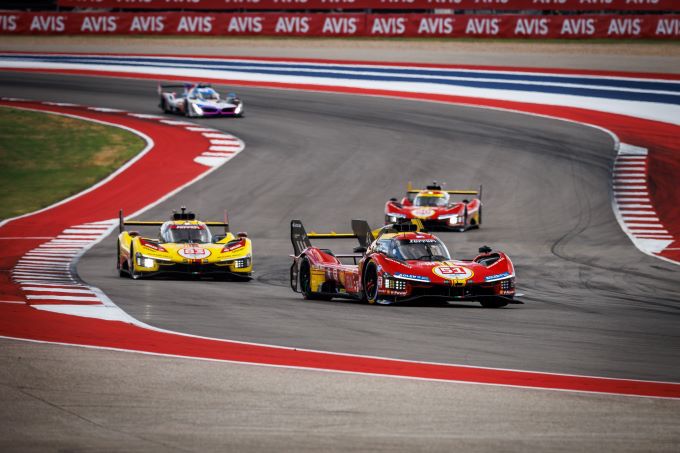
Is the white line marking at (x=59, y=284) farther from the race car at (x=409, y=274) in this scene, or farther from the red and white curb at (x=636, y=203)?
the red and white curb at (x=636, y=203)

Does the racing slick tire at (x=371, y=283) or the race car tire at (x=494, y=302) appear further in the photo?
the racing slick tire at (x=371, y=283)

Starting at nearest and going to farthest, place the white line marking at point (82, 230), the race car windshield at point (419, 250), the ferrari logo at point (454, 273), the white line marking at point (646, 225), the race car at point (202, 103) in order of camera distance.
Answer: the ferrari logo at point (454, 273) → the race car windshield at point (419, 250) → the white line marking at point (646, 225) → the white line marking at point (82, 230) → the race car at point (202, 103)

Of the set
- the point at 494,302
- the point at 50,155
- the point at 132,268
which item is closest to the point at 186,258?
the point at 132,268

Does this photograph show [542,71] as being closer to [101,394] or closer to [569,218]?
[569,218]

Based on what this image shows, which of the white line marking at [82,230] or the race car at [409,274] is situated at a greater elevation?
the race car at [409,274]

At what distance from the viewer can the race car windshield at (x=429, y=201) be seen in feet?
105

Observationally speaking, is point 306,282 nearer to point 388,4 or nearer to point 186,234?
point 186,234

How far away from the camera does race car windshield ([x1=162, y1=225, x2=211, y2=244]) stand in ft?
79.2

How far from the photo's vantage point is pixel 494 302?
61.3 feet

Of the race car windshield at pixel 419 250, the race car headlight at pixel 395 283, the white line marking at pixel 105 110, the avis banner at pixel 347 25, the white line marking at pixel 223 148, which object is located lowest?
the race car headlight at pixel 395 283

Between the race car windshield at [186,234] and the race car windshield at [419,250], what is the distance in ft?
20.6

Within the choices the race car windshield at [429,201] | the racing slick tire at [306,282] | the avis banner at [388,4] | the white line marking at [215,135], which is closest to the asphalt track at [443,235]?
the racing slick tire at [306,282]

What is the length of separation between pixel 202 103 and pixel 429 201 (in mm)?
18716

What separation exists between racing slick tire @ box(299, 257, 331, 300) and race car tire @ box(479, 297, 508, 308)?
282 cm
